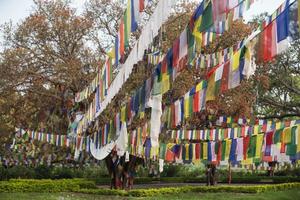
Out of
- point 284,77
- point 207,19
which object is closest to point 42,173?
point 284,77

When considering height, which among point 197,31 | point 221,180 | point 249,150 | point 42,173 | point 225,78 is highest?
point 197,31

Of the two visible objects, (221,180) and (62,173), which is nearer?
(62,173)

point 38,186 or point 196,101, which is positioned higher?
point 196,101

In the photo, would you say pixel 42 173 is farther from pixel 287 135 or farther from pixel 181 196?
pixel 287 135

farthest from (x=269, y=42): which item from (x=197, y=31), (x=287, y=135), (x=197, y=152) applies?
(x=197, y=152)

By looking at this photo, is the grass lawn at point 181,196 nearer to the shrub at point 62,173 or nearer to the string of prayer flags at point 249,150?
the string of prayer flags at point 249,150

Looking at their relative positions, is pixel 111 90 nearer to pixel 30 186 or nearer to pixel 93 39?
pixel 30 186

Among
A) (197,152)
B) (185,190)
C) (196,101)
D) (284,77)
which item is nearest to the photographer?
(196,101)

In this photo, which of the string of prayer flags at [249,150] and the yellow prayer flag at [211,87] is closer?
the yellow prayer flag at [211,87]

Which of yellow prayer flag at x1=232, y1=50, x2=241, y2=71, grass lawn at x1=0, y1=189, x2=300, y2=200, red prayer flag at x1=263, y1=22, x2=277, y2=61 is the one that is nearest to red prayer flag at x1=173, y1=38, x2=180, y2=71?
yellow prayer flag at x1=232, y1=50, x2=241, y2=71

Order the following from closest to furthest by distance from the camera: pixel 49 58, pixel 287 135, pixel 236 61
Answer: pixel 236 61 < pixel 287 135 < pixel 49 58

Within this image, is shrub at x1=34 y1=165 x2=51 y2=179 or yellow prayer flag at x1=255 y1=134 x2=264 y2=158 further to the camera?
shrub at x1=34 y1=165 x2=51 y2=179

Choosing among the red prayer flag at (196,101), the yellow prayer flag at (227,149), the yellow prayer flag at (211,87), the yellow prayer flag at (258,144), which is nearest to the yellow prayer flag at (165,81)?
the yellow prayer flag at (211,87)

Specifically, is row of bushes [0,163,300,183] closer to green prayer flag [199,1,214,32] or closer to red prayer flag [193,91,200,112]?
red prayer flag [193,91,200,112]
